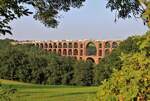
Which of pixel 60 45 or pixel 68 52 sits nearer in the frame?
pixel 68 52

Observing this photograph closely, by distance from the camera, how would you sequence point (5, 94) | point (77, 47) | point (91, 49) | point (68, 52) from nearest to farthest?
point (5, 94) → point (77, 47) → point (68, 52) → point (91, 49)

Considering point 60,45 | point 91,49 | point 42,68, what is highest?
point 60,45

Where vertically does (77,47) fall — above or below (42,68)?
above

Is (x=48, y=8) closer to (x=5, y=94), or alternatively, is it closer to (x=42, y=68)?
(x=5, y=94)

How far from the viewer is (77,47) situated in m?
108

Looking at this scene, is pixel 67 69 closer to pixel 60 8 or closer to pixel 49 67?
pixel 49 67

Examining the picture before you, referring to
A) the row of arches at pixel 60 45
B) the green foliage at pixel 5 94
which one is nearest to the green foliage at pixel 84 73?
the row of arches at pixel 60 45

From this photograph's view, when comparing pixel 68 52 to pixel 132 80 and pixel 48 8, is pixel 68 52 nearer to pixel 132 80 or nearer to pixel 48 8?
pixel 48 8

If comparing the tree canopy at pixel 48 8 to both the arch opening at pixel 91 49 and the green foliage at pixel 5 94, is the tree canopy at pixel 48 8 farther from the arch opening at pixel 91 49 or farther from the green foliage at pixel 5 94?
the arch opening at pixel 91 49

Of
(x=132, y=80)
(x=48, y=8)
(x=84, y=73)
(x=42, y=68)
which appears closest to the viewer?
(x=132, y=80)

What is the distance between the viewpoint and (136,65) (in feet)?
17.3

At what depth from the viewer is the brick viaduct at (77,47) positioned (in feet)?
337

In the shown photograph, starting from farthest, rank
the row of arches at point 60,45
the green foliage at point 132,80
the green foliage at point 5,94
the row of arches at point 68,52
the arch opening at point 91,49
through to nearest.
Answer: the row of arches at point 60,45, the row of arches at point 68,52, the arch opening at point 91,49, the green foliage at point 5,94, the green foliage at point 132,80

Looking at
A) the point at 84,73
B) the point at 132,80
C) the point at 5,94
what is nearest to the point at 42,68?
the point at 84,73
